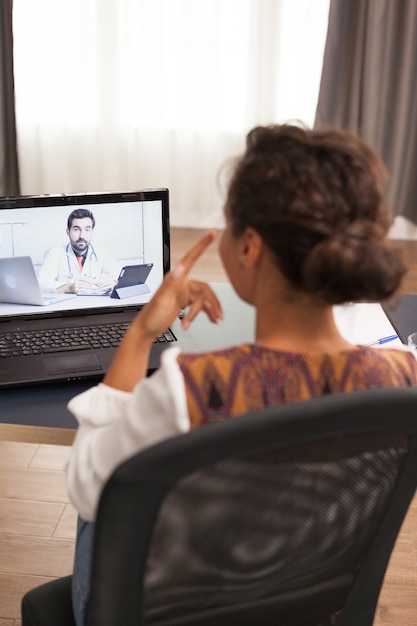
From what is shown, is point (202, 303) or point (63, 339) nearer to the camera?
point (202, 303)

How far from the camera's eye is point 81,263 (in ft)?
5.32

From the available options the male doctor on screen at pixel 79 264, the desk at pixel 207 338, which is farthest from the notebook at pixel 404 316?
the male doctor on screen at pixel 79 264

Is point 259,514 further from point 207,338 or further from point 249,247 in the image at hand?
point 207,338

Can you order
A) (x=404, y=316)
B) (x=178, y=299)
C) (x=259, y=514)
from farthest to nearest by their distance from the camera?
(x=404, y=316)
(x=178, y=299)
(x=259, y=514)

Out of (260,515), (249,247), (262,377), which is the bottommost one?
(260,515)

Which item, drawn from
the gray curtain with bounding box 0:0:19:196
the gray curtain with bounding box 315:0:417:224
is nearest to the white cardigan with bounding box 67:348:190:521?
the gray curtain with bounding box 315:0:417:224

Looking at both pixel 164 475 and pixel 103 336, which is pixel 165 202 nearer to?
pixel 103 336

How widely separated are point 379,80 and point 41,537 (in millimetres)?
2781

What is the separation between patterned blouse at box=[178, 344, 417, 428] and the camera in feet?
2.84

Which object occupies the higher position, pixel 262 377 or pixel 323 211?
pixel 323 211

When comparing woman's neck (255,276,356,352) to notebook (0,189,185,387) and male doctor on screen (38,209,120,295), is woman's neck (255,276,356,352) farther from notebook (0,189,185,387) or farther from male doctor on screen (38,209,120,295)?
male doctor on screen (38,209,120,295)

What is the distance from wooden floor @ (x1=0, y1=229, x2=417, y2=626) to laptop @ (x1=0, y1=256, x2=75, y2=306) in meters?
0.31

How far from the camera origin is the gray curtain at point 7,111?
13.2 ft

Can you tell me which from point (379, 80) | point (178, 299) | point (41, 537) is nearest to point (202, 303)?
point (178, 299)
